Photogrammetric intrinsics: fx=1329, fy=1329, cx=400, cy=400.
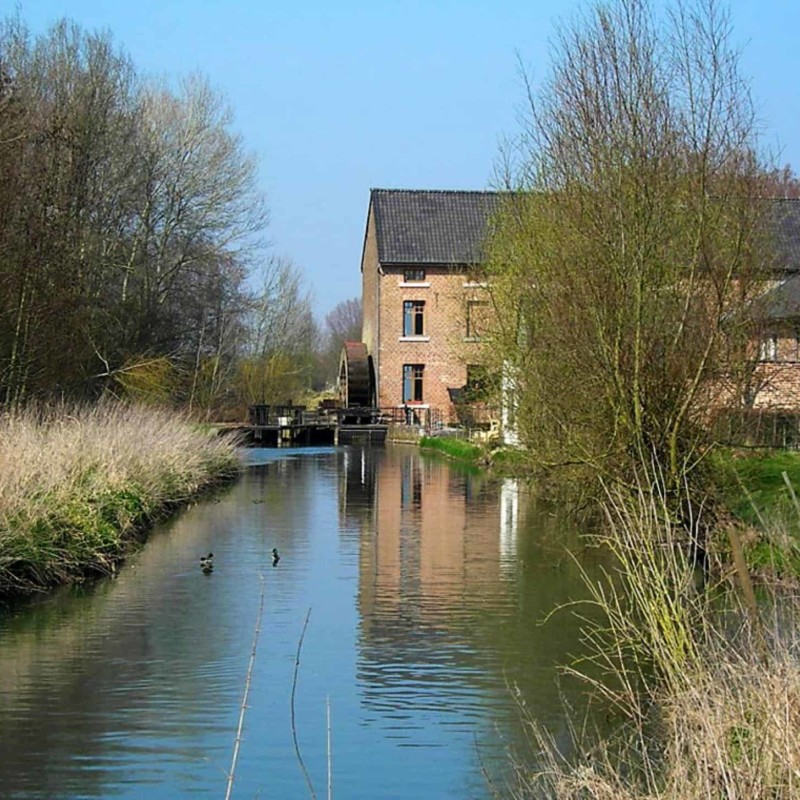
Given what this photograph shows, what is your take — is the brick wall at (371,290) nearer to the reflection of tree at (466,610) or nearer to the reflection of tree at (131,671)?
the reflection of tree at (466,610)

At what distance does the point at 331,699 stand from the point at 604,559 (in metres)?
7.39

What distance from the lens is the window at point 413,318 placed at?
5194 cm

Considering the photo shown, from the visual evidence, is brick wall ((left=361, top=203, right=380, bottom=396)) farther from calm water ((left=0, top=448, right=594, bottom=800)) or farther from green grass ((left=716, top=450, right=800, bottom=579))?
calm water ((left=0, top=448, right=594, bottom=800))

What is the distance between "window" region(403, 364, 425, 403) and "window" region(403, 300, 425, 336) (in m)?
1.33

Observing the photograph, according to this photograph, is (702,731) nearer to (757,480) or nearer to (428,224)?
(757,480)

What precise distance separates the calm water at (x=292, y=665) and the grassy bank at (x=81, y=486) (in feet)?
1.51

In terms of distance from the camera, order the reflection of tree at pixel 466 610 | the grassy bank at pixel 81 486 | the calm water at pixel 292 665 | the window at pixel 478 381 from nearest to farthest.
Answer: the calm water at pixel 292 665 < the reflection of tree at pixel 466 610 < the grassy bank at pixel 81 486 < the window at pixel 478 381

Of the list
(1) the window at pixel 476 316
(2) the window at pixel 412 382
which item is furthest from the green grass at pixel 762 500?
(2) the window at pixel 412 382

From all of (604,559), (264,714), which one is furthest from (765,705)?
(604,559)

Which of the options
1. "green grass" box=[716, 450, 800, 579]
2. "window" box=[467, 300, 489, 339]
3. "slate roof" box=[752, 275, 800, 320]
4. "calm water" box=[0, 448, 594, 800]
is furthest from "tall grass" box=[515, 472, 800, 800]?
"window" box=[467, 300, 489, 339]

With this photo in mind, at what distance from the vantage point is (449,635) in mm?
11961

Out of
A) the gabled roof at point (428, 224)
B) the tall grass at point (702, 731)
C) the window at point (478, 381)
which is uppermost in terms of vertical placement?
the gabled roof at point (428, 224)

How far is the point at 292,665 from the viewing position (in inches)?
427

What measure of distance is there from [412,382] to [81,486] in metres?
35.8
